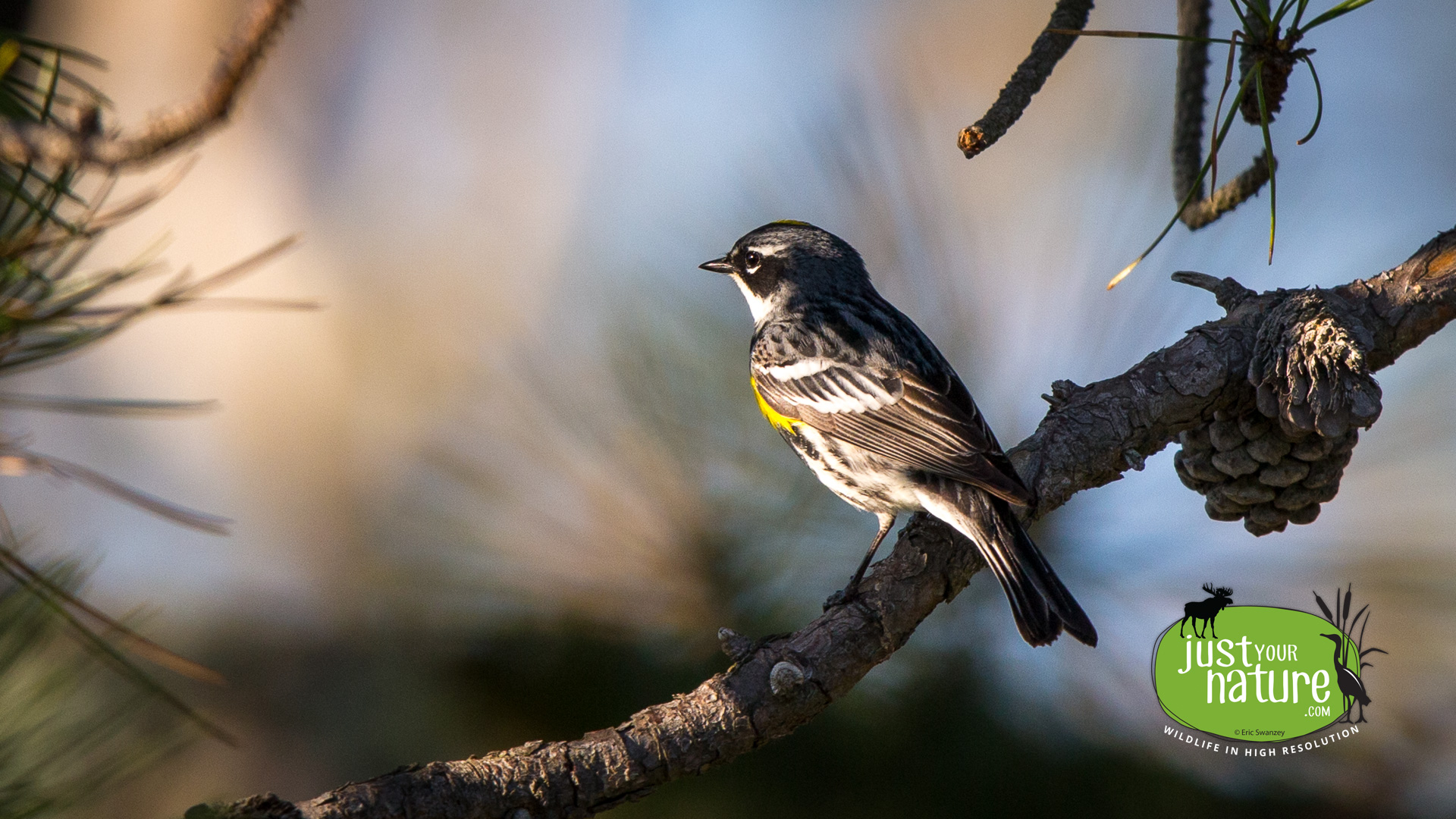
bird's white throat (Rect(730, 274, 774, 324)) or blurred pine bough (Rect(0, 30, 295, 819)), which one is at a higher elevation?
bird's white throat (Rect(730, 274, 774, 324))

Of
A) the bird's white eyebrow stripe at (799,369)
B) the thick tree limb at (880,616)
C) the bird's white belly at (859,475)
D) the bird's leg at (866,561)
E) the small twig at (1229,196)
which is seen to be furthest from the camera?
the bird's white eyebrow stripe at (799,369)

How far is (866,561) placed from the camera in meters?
1.55

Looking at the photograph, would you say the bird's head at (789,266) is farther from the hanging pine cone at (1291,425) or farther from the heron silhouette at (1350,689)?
the heron silhouette at (1350,689)

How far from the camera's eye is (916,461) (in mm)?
1646

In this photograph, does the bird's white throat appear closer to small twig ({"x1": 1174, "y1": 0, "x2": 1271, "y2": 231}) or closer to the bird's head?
the bird's head

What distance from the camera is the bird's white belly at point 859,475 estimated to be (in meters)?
1.65

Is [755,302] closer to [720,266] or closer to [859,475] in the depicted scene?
[720,266]

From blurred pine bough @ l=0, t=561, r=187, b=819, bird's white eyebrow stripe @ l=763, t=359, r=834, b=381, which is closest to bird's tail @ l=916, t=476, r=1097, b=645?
bird's white eyebrow stripe @ l=763, t=359, r=834, b=381

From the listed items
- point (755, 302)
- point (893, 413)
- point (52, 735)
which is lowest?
point (52, 735)

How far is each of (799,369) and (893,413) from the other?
0.19 meters

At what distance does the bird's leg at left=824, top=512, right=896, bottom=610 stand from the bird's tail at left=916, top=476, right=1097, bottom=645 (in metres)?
0.12

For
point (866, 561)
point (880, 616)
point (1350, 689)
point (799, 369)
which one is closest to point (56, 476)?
point (880, 616)

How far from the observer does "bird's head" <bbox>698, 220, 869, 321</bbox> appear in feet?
6.54

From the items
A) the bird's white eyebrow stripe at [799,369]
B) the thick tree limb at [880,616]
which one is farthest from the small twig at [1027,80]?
the bird's white eyebrow stripe at [799,369]
